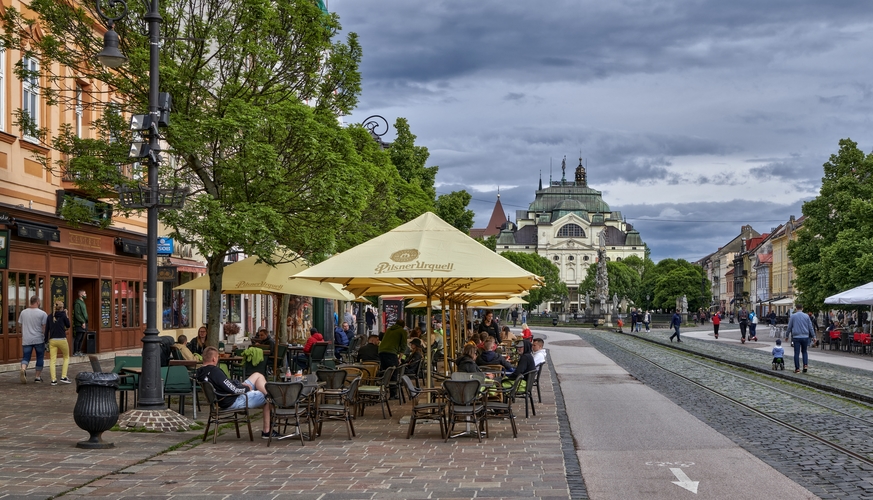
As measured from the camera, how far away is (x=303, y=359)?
74.3 ft

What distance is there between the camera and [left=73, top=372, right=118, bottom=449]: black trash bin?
37.8ft

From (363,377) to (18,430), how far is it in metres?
5.71

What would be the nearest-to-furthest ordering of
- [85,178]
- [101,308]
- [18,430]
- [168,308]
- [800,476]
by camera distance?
[800,476] → [18,430] → [85,178] → [101,308] → [168,308]

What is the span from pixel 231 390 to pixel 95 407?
67.5 inches

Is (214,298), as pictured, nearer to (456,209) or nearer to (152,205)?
(152,205)

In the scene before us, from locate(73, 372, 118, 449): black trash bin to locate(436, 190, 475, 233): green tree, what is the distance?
4008 centimetres

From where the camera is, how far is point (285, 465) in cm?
1075

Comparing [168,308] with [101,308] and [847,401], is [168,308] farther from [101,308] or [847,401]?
[847,401]

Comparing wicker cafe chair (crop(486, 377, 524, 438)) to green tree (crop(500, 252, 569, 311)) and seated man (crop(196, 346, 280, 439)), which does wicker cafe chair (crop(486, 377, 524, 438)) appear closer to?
seated man (crop(196, 346, 280, 439))

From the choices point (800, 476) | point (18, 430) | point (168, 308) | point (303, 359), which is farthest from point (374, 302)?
point (800, 476)

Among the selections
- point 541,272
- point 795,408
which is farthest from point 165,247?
point 541,272

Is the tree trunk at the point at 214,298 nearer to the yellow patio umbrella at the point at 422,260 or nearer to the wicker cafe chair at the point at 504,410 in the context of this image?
the yellow patio umbrella at the point at 422,260

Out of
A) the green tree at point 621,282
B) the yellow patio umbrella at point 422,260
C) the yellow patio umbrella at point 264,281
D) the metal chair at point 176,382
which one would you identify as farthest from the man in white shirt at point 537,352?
the green tree at point 621,282

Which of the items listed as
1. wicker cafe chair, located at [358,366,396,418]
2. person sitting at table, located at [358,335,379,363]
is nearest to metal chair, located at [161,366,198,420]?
wicker cafe chair, located at [358,366,396,418]
